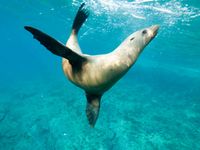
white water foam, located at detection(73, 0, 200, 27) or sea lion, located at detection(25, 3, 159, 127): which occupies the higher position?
sea lion, located at detection(25, 3, 159, 127)

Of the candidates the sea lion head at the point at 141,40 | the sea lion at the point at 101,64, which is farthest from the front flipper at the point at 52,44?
the sea lion head at the point at 141,40

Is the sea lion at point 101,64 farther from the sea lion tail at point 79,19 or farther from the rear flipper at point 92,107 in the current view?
the sea lion tail at point 79,19

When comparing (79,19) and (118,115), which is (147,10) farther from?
(79,19)

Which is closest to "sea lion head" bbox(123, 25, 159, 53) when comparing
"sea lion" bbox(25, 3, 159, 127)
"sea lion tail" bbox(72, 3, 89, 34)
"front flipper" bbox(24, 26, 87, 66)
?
"sea lion" bbox(25, 3, 159, 127)

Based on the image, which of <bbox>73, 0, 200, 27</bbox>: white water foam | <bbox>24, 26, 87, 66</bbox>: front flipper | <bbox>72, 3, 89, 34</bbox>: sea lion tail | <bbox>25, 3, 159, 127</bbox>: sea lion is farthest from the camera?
<bbox>73, 0, 200, 27</bbox>: white water foam

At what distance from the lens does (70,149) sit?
1002cm

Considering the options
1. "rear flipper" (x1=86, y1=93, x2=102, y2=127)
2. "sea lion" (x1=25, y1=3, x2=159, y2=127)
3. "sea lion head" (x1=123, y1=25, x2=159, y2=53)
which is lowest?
"rear flipper" (x1=86, y1=93, x2=102, y2=127)

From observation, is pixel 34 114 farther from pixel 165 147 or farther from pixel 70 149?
pixel 165 147

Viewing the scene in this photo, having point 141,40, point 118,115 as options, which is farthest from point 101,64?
point 118,115

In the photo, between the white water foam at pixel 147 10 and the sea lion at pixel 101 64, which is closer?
the sea lion at pixel 101 64

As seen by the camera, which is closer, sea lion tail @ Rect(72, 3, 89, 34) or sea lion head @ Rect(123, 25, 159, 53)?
sea lion head @ Rect(123, 25, 159, 53)

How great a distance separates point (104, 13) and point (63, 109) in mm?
10835

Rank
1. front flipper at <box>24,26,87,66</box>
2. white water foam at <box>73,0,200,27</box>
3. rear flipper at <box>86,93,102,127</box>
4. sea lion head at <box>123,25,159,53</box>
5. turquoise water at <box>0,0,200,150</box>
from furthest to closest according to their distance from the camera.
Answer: white water foam at <box>73,0,200,27</box>, turquoise water at <box>0,0,200,150</box>, rear flipper at <box>86,93,102,127</box>, sea lion head at <box>123,25,159,53</box>, front flipper at <box>24,26,87,66</box>

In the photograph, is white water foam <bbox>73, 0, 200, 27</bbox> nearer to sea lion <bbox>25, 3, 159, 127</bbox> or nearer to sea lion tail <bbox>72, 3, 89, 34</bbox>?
sea lion tail <bbox>72, 3, 89, 34</bbox>
